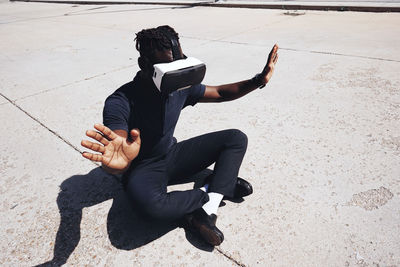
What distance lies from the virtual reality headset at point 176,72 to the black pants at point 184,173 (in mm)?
511

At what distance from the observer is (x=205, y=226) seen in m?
1.55

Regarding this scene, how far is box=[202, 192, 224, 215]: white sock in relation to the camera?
166 centimetres

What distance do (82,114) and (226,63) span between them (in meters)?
2.15

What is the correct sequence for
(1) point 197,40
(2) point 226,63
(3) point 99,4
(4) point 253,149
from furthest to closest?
(3) point 99,4
(1) point 197,40
(2) point 226,63
(4) point 253,149

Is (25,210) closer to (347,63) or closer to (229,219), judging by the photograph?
(229,219)

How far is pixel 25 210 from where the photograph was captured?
1.87m

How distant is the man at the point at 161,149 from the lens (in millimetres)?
1497

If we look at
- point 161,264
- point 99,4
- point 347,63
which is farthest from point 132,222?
point 99,4

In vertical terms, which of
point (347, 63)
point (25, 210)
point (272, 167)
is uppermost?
point (347, 63)

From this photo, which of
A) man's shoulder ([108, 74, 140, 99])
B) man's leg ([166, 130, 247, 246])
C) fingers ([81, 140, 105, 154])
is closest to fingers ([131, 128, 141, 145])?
fingers ([81, 140, 105, 154])

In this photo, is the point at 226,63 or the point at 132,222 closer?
the point at 132,222

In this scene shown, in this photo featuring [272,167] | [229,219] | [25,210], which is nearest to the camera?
[229,219]

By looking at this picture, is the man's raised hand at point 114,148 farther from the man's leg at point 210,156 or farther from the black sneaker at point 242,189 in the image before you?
the black sneaker at point 242,189

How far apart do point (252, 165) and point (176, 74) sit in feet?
3.39
